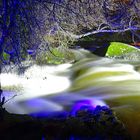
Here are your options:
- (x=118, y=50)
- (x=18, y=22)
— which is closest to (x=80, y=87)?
(x=18, y=22)

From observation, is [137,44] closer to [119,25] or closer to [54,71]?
[119,25]

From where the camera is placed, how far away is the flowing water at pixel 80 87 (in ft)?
25.6

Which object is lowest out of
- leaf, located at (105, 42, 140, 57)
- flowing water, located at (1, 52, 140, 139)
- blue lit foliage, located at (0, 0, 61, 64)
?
flowing water, located at (1, 52, 140, 139)

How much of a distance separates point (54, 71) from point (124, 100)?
4285mm

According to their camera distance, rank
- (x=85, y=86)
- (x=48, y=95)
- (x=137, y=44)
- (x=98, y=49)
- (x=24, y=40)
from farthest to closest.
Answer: (x=137, y=44), (x=98, y=49), (x=85, y=86), (x=48, y=95), (x=24, y=40)

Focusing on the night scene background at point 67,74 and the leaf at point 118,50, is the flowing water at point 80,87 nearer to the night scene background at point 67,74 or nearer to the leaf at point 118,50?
the night scene background at point 67,74

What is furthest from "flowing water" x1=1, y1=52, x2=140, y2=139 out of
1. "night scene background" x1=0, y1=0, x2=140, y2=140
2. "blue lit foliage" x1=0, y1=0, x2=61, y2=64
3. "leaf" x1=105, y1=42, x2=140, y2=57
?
"blue lit foliage" x1=0, y1=0, x2=61, y2=64

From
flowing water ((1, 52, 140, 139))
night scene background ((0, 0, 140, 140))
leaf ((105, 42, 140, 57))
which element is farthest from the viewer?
leaf ((105, 42, 140, 57))

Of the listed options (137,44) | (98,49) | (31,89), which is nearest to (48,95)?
(31,89)

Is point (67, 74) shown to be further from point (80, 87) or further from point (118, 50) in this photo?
→ point (118, 50)

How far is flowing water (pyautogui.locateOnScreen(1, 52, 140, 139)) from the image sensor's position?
7793 mm

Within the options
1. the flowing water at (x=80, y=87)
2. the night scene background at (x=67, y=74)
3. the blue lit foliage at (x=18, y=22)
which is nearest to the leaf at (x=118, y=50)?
the night scene background at (x=67, y=74)

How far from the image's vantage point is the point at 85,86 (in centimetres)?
982

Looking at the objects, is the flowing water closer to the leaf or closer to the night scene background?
the night scene background
